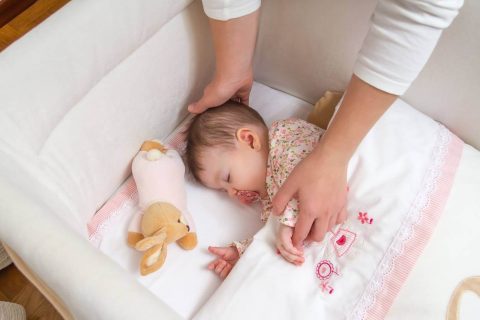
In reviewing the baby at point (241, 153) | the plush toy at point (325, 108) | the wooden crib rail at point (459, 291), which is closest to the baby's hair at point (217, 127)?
the baby at point (241, 153)

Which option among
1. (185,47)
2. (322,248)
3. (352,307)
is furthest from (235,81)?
(352,307)

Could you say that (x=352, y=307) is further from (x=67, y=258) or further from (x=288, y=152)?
(x=67, y=258)

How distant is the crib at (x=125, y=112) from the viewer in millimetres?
509

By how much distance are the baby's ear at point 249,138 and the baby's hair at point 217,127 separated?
0.04ft

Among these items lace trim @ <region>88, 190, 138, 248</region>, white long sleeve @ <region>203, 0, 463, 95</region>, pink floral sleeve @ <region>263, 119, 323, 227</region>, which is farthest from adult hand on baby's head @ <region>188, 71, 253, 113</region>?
white long sleeve @ <region>203, 0, 463, 95</region>

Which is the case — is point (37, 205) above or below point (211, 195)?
above

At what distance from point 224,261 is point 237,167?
176mm

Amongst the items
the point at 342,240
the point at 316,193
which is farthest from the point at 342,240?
the point at 316,193

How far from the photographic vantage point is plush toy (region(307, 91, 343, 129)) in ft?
3.06

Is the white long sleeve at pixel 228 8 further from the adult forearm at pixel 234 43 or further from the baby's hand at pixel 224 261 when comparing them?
the baby's hand at pixel 224 261

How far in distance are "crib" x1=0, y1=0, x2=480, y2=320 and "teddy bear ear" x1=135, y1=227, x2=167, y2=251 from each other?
48 millimetres

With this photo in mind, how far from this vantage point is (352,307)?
2.30 feet

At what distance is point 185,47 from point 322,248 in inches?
18.4

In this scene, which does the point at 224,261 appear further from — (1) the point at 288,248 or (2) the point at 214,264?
(1) the point at 288,248
